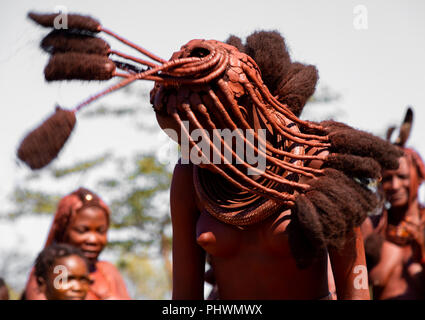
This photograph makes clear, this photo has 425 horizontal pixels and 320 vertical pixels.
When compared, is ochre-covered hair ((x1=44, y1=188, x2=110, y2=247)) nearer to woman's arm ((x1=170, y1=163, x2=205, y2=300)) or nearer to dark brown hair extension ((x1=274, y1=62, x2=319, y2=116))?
woman's arm ((x1=170, y1=163, x2=205, y2=300))

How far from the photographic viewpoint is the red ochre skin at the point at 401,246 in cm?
560

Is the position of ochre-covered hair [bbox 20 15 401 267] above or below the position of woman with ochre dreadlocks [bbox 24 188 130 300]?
below

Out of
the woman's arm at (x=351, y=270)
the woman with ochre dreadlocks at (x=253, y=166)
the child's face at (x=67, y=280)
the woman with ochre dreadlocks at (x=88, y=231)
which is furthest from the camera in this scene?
the woman with ochre dreadlocks at (x=88, y=231)

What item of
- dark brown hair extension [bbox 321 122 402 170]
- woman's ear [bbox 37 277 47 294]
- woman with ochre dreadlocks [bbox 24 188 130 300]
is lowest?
dark brown hair extension [bbox 321 122 402 170]

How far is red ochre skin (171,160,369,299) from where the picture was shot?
2.53m

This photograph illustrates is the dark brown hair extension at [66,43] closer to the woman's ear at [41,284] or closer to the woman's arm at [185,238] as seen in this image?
the woman's arm at [185,238]

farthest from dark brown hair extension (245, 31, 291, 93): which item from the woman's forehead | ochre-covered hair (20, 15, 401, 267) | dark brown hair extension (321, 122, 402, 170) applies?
the woman's forehead

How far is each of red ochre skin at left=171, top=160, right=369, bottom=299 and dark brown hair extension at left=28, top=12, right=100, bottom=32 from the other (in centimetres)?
91

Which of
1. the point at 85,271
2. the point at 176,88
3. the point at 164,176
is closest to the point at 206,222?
the point at 176,88

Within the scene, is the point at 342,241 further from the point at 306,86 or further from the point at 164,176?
the point at 164,176

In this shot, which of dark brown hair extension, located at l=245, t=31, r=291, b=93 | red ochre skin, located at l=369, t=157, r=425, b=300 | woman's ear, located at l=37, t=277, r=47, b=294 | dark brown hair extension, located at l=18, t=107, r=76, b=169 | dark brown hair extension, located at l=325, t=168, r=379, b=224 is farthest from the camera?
red ochre skin, located at l=369, t=157, r=425, b=300

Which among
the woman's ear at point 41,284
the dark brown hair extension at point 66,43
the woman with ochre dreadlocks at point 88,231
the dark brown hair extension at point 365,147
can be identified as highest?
the woman with ochre dreadlocks at point 88,231

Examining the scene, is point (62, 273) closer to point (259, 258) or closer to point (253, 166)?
point (259, 258)

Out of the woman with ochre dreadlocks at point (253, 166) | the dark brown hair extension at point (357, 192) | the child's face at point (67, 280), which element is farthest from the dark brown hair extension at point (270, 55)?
the child's face at point (67, 280)
